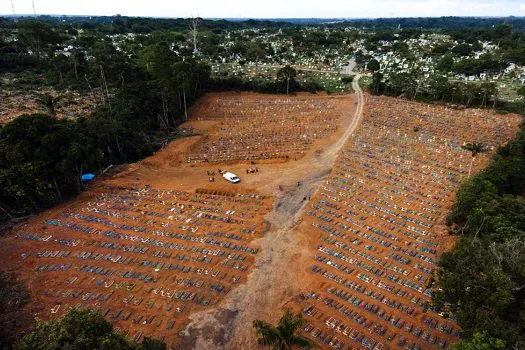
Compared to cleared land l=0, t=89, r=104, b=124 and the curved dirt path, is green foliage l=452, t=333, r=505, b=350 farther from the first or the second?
cleared land l=0, t=89, r=104, b=124

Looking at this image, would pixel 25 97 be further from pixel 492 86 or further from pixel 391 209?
pixel 492 86

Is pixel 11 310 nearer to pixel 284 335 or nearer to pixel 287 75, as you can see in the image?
pixel 284 335

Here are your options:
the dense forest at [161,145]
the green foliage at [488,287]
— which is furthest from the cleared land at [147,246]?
the green foliage at [488,287]

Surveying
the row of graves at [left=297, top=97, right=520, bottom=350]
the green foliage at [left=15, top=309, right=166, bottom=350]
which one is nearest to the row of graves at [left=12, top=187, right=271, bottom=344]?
the green foliage at [left=15, top=309, right=166, bottom=350]

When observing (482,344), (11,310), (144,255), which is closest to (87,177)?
(144,255)

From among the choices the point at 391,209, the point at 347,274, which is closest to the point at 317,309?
the point at 347,274

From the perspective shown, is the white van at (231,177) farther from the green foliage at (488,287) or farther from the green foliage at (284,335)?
the green foliage at (284,335)
